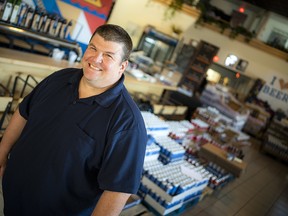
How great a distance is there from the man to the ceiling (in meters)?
12.0

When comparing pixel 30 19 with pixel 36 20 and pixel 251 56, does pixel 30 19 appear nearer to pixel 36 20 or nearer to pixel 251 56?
pixel 36 20

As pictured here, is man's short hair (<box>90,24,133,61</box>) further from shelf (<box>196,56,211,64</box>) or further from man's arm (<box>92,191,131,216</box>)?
shelf (<box>196,56,211,64</box>)

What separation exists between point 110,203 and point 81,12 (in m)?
4.85

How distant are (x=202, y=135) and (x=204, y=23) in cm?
778

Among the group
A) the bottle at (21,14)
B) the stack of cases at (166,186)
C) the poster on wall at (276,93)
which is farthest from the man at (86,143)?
the poster on wall at (276,93)

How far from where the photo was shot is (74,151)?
5.32 feet

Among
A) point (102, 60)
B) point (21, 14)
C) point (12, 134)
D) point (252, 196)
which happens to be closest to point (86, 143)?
point (102, 60)

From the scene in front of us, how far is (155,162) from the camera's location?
4398mm

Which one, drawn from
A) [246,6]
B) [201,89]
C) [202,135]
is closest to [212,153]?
[202,135]

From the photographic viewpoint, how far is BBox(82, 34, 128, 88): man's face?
1588mm

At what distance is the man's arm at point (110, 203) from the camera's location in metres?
1.59

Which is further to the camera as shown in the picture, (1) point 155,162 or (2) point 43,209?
(1) point 155,162

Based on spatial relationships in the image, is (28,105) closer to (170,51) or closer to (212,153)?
(212,153)

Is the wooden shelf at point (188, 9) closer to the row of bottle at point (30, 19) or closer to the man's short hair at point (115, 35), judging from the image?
the row of bottle at point (30, 19)
